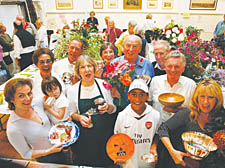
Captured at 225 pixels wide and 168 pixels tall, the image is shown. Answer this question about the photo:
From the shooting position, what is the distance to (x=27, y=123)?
1.38 metres

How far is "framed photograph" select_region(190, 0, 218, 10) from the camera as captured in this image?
7844mm

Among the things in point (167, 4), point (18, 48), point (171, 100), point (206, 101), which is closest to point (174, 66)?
point (171, 100)

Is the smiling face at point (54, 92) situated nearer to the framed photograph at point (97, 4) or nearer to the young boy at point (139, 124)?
the young boy at point (139, 124)

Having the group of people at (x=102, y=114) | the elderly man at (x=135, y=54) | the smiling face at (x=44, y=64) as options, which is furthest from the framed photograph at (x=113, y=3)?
the smiling face at (x=44, y=64)

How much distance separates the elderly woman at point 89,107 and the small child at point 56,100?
9 cm

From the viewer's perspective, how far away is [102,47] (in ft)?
8.00

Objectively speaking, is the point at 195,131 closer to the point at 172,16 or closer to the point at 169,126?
the point at 169,126

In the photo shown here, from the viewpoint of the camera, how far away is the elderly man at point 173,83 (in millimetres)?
1507

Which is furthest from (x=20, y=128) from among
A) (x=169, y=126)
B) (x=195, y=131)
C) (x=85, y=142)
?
(x=195, y=131)

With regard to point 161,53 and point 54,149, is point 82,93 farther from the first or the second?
point 161,53

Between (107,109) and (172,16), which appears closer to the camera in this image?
(107,109)

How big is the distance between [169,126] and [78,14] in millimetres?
8767

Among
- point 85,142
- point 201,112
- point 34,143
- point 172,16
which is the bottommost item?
point 85,142

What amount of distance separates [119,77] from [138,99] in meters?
0.28
